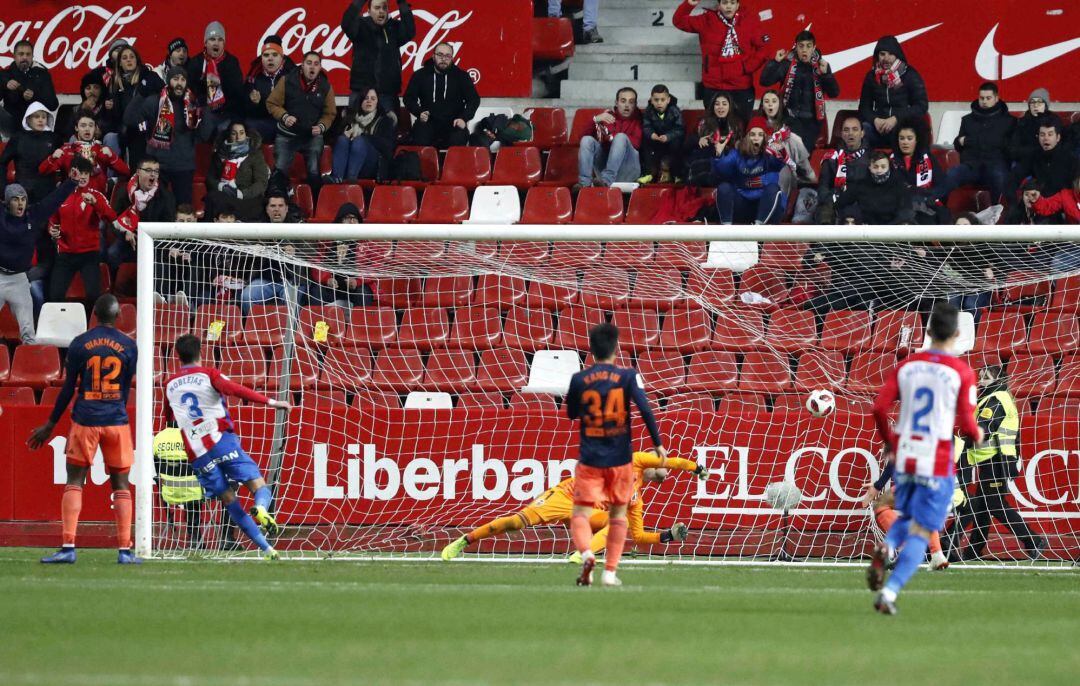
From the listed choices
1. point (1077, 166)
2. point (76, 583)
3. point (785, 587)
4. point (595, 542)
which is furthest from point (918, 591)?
point (1077, 166)

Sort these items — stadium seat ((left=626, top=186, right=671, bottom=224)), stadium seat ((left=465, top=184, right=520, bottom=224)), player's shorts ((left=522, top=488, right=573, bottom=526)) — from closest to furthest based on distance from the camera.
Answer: player's shorts ((left=522, top=488, right=573, bottom=526)) < stadium seat ((left=626, top=186, right=671, bottom=224)) < stadium seat ((left=465, top=184, right=520, bottom=224))

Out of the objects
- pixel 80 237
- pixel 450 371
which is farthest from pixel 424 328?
pixel 80 237

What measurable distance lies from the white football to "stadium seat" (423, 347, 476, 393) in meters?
2.87

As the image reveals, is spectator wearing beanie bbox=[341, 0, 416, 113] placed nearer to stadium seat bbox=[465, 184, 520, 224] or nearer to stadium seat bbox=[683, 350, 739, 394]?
stadium seat bbox=[465, 184, 520, 224]

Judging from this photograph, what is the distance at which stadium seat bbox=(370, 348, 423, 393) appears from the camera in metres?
14.3

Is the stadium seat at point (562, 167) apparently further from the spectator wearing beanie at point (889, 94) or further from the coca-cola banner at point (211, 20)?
the spectator wearing beanie at point (889, 94)

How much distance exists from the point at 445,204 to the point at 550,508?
5.85m

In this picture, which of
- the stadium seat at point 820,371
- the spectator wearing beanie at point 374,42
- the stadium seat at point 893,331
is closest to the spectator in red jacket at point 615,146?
the spectator wearing beanie at point 374,42

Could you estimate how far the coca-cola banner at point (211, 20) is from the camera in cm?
1902

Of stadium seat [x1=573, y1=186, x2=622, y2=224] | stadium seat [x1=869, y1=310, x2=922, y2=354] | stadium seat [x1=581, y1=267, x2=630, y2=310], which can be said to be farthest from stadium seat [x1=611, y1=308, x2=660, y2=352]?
stadium seat [x1=573, y1=186, x2=622, y2=224]

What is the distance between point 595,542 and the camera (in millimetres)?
12094

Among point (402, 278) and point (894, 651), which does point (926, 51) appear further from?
point (894, 651)

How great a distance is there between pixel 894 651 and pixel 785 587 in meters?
3.40

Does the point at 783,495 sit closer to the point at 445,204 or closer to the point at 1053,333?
the point at 1053,333
